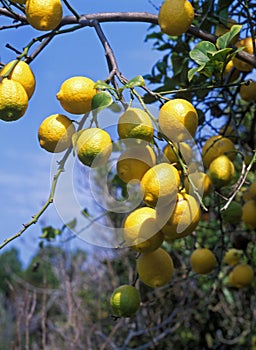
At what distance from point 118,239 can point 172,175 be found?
A: 0.31 m

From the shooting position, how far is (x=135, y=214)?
0.71 metres

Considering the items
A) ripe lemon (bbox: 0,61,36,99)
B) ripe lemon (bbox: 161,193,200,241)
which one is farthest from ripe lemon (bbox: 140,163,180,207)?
ripe lemon (bbox: 0,61,36,99)

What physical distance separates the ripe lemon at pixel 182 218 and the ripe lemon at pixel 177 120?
0.10m

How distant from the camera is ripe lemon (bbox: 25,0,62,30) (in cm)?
79

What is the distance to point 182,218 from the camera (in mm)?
682

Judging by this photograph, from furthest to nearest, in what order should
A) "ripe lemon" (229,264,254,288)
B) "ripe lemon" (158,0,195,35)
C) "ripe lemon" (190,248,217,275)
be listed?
"ripe lemon" (229,264,254,288) → "ripe lemon" (190,248,217,275) → "ripe lemon" (158,0,195,35)

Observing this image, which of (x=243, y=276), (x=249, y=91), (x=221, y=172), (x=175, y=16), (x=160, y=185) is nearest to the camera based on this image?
(x=160, y=185)

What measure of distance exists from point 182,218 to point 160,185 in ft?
0.22

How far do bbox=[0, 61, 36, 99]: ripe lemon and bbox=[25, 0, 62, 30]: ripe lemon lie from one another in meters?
0.08

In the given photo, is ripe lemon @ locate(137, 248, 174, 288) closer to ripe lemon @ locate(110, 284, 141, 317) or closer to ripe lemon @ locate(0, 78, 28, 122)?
ripe lemon @ locate(110, 284, 141, 317)

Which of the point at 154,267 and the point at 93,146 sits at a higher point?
the point at 93,146

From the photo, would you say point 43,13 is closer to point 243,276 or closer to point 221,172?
point 221,172

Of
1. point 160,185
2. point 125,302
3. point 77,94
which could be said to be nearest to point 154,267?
point 125,302

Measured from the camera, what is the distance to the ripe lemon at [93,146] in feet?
2.19
